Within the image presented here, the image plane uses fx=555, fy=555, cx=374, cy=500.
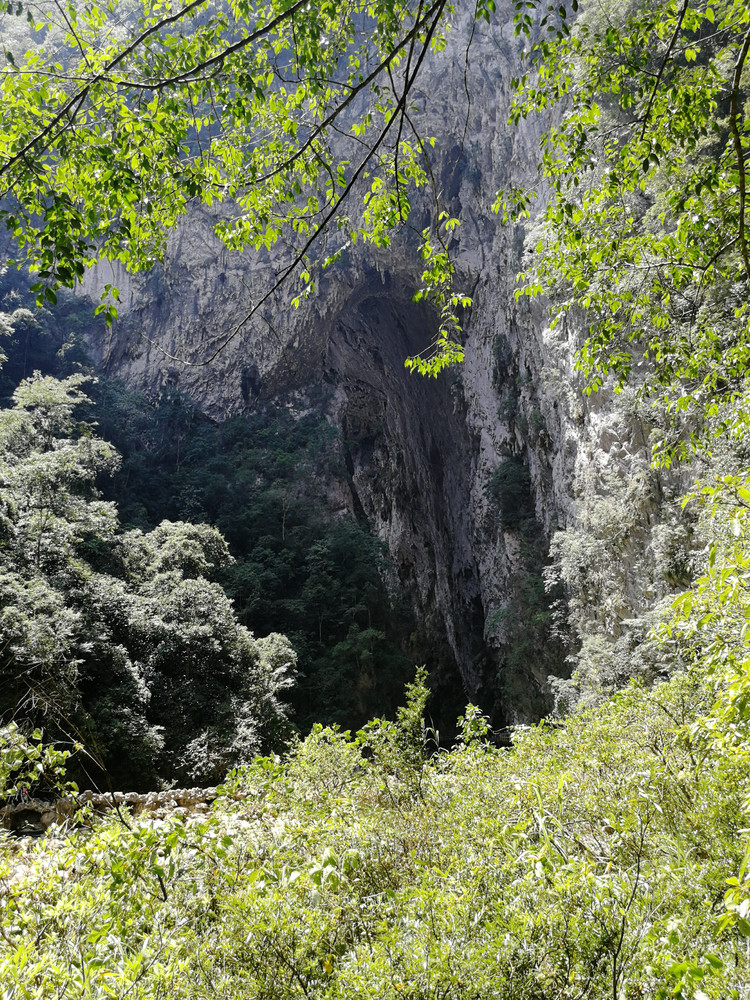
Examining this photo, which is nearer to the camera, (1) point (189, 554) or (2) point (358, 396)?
(1) point (189, 554)

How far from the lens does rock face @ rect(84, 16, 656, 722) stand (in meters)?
13.5

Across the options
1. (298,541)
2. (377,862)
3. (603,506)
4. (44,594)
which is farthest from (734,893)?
(298,541)

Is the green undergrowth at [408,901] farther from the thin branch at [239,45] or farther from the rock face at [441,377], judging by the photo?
the rock face at [441,377]

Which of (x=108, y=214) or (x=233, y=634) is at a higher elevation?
(x=108, y=214)

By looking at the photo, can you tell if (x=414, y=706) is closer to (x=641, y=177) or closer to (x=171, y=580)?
(x=641, y=177)

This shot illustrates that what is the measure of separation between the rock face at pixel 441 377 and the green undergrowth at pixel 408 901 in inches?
350

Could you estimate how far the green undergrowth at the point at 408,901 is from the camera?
3.73 feet

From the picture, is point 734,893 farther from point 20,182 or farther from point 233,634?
point 233,634

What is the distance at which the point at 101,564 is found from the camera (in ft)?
35.3

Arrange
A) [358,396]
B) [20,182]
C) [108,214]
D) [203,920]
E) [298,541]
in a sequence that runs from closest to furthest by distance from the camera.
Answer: [203,920], [20,182], [108,214], [298,541], [358,396]

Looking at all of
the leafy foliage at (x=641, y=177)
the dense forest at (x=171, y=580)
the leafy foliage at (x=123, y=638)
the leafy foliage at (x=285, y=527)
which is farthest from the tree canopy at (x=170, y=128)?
the leafy foliage at (x=285, y=527)

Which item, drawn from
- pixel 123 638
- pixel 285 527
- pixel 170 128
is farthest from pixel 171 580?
pixel 170 128

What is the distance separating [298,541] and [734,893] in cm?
1643

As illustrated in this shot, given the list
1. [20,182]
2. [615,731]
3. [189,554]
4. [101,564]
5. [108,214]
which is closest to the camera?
[20,182]
